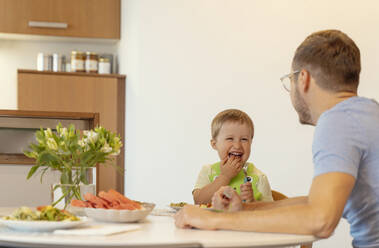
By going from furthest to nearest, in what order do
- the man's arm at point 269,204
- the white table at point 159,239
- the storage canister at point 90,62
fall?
1. the storage canister at point 90,62
2. the man's arm at point 269,204
3. the white table at point 159,239

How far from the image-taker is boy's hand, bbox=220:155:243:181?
240cm

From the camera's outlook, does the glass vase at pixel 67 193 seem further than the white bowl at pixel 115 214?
Yes

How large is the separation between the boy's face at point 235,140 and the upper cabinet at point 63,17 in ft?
10.2

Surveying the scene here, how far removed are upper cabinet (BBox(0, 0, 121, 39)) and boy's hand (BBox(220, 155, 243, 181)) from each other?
3.22 m

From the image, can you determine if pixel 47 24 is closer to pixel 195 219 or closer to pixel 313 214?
pixel 195 219

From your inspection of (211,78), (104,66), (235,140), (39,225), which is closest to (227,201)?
(39,225)

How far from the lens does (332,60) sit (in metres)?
1.55

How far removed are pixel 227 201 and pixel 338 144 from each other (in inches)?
15.9

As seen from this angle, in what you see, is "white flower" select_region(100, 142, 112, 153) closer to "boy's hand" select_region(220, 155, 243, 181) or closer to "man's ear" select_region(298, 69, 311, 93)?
"man's ear" select_region(298, 69, 311, 93)

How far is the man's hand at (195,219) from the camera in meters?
1.46

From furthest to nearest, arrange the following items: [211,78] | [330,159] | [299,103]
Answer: [211,78] < [299,103] < [330,159]

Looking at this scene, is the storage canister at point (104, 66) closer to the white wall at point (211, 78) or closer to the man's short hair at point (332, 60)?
the white wall at point (211, 78)

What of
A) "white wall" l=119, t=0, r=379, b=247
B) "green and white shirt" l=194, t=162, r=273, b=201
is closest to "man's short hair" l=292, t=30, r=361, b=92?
"green and white shirt" l=194, t=162, r=273, b=201

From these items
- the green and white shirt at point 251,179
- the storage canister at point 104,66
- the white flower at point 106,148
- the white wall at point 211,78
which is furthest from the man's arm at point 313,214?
the storage canister at point 104,66
